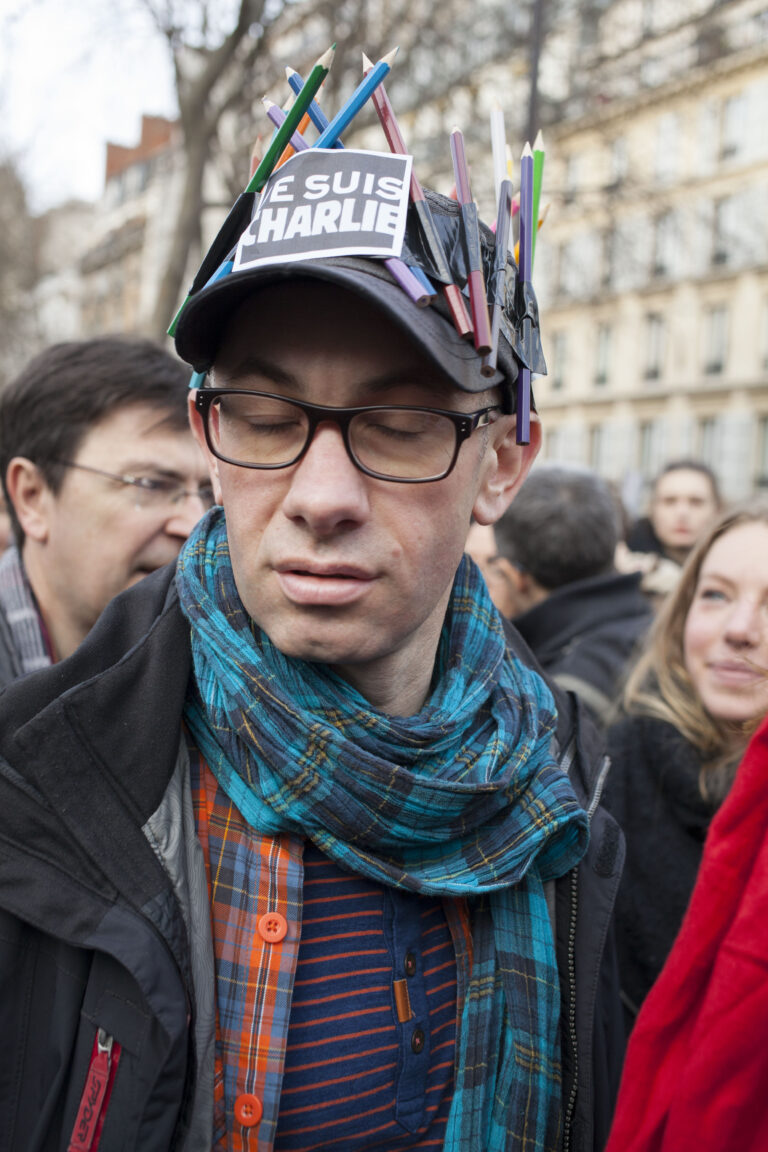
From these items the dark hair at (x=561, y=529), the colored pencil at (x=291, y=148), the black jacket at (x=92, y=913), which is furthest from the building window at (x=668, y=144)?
the black jacket at (x=92, y=913)

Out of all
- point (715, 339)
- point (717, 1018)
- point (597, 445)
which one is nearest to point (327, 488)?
point (717, 1018)

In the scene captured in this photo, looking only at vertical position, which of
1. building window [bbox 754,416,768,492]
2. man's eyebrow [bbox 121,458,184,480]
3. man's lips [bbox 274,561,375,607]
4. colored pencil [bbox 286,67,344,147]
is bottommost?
man's lips [bbox 274,561,375,607]

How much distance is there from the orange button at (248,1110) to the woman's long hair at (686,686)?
4.56 ft

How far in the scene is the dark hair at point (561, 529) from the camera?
3463mm

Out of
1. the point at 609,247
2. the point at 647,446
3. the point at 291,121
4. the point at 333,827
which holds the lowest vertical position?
the point at 333,827

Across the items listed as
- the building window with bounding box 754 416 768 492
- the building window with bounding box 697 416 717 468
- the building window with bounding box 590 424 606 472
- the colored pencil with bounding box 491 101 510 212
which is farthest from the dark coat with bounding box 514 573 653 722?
the building window with bounding box 590 424 606 472

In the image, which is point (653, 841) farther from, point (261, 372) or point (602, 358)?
point (602, 358)

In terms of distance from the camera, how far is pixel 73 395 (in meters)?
2.29

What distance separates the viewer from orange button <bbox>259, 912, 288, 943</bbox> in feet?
4.37

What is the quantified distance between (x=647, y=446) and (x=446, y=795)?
33.6 m

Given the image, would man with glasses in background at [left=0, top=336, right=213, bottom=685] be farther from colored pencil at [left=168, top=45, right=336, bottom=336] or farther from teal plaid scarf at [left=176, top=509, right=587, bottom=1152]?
colored pencil at [left=168, top=45, right=336, bottom=336]

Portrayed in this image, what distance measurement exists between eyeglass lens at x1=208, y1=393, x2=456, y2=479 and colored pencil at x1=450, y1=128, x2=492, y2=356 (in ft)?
0.43

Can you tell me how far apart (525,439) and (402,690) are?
1.54 ft

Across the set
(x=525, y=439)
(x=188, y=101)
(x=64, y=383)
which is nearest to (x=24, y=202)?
(x=188, y=101)
